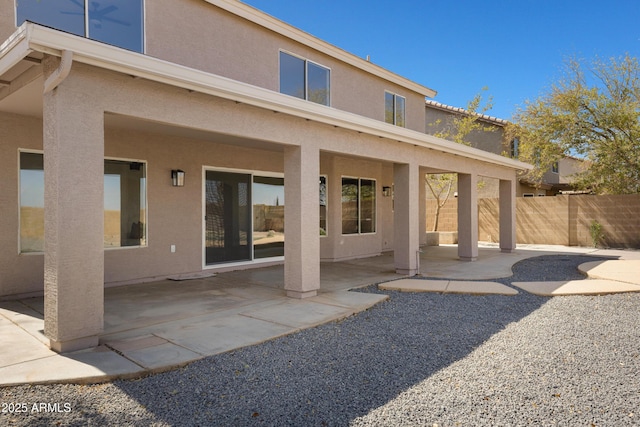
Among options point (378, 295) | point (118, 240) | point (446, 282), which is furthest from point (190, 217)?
point (446, 282)

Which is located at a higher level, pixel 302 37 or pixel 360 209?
pixel 302 37

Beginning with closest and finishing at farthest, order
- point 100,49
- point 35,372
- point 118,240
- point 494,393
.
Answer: point 494,393 → point 35,372 → point 100,49 → point 118,240

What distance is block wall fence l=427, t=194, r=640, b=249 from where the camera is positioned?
15578mm

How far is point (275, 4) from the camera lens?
12.3 m

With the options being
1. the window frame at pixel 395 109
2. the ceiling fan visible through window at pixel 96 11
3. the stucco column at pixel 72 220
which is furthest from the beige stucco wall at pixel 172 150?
the window frame at pixel 395 109

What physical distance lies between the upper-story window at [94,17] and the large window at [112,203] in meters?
2.17

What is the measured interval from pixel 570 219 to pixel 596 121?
4.12 meters

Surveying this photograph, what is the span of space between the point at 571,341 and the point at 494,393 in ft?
6.99

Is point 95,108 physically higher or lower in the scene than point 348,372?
higher

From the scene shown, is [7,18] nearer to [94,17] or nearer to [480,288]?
[94,17]

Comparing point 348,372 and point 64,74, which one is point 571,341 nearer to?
point 348,372

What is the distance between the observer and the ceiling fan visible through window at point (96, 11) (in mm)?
6797

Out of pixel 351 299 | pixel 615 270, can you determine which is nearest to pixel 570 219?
pixel 615 270

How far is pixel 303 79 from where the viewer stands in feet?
35.3
